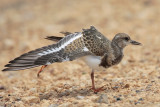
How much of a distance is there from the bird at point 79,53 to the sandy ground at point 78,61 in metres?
0.76

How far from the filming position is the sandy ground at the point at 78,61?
298 inches

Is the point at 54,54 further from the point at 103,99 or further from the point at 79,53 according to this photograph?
the point at 103,99

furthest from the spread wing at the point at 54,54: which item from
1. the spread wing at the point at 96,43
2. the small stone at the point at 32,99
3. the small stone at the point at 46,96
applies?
the small stone at the point at 46,96

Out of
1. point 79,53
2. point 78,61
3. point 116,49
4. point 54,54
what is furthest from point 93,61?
point 78,61

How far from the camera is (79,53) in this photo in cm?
757

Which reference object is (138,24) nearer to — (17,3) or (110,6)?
(110,6)

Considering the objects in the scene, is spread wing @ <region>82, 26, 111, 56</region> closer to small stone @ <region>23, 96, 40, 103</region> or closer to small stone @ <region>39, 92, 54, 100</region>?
small stone @ <region>39, 92, 54, 100</region>

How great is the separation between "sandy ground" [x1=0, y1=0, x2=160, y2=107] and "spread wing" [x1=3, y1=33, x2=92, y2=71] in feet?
2.87

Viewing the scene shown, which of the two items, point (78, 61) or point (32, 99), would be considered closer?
point (32, 99)

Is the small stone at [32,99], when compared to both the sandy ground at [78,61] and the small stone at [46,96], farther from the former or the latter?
the small stone at [46,96]

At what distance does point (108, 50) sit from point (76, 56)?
0.85m

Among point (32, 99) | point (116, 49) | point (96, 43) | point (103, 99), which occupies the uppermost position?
point (96, 43)

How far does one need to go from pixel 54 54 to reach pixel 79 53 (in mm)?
565

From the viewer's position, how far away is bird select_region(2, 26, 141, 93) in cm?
737
